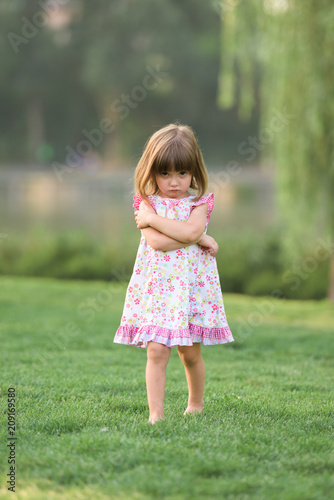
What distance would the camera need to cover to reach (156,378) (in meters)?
3.11

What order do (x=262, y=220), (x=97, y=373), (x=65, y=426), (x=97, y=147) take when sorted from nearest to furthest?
(x=65, y=426) → (x=97, y=373) → (x=262, y=220) → (x=97, y=147)

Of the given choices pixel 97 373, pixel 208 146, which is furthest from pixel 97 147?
pixel 97 373

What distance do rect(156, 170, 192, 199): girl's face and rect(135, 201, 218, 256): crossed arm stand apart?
13cm

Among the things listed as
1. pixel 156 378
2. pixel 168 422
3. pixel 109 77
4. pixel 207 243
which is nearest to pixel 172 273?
pixel 207 243

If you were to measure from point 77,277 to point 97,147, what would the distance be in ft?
139

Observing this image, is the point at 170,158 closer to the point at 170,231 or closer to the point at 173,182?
the point at 173,182

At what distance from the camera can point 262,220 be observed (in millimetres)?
19656

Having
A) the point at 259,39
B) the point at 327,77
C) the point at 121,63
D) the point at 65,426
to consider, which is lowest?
the point at 65,426

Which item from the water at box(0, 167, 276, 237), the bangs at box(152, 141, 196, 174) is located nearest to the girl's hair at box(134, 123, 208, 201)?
the bangs at box(152, 141, 196, 174)

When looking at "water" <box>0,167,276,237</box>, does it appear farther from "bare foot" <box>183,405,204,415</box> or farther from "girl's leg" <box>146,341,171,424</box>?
"girl's leg" <box>146,341,171,424</box>

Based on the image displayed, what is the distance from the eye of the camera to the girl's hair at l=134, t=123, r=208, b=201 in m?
3.18

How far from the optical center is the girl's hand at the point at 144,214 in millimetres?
3199

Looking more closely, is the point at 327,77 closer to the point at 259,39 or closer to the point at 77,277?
the point at 259,39

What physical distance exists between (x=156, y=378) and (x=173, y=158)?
3.42 feet
